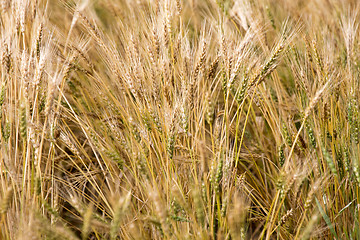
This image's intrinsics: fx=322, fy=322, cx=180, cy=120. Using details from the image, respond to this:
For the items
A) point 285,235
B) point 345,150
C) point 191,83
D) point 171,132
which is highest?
point 191,83

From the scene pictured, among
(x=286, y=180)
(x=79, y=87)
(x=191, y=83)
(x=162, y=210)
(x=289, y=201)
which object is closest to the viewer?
(x=162, y=210)

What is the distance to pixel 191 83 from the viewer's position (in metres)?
1.22

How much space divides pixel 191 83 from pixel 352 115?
0.64m

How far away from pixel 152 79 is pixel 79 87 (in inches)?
20.8

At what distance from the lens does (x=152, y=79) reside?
1.31 metres

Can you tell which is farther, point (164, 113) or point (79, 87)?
point (79, 87)

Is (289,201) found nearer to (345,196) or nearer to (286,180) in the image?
(345,196)

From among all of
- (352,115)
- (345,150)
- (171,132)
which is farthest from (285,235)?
(171,132)

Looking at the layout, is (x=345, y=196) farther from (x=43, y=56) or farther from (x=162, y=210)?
(x=43, y=56)

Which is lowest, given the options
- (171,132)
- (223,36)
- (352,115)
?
(352,115)

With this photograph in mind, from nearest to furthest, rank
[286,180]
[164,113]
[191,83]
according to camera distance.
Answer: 1. [286,180]
2. [191,83]
3. [164,113]

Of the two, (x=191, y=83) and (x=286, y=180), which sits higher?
(x=191, y=83)

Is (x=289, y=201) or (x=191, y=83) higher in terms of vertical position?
(x=191, y=83)

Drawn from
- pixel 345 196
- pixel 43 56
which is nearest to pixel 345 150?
pixel 345 196
